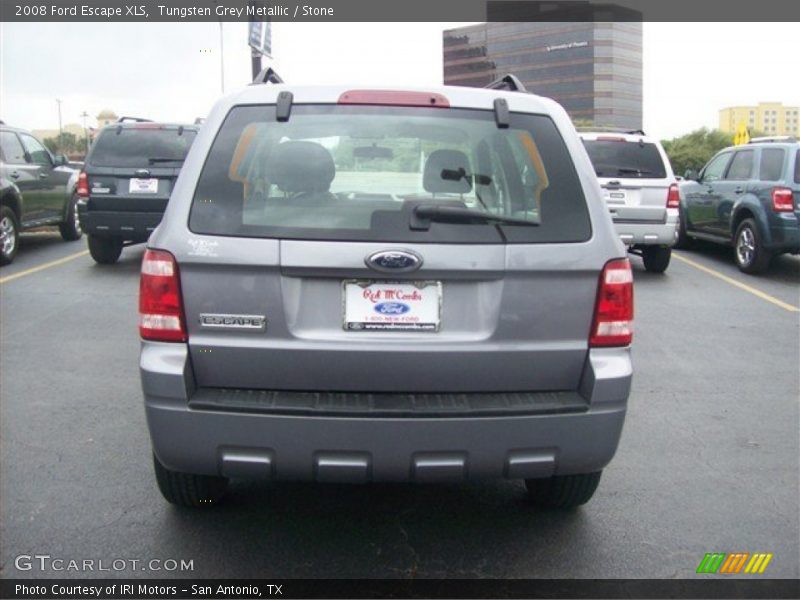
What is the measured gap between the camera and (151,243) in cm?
314

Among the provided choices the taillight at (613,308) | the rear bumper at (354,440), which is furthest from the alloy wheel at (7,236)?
the taillight at (613,308)

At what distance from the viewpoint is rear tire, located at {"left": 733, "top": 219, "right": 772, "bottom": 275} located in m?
10.7

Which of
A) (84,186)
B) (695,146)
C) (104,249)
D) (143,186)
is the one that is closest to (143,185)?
(143,186)

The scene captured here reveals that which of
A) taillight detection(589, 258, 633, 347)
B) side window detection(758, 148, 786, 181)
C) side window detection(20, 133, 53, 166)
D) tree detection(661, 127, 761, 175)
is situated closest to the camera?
taillight detection(589, 258, 633, 347)

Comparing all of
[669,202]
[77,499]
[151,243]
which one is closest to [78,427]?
[77,499]

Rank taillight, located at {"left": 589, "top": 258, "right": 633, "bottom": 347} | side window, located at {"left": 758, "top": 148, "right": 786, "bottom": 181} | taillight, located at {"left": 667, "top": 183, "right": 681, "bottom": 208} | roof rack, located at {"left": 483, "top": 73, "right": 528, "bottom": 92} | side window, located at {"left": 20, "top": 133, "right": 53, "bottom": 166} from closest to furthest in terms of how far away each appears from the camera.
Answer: taillight, located at {"left": 589, "top": 258, "right": 633, "bottom": 347} → roof rack, located at {"left": 483, "top": 73, "right": 528, "bottom": 92} → side window, located at {"left": 758, "top": 148, "right": 786, "bottom": 181} → taillight, located at {"left": 667, "top": 183, "right": 681, "bottom": 208} → side window, located at {"left": 20, "top": 133, "right": 53, "bottom": 166}

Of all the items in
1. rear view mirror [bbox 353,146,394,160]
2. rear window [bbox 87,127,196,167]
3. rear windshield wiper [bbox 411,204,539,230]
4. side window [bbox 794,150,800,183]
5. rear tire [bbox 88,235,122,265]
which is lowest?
rear tire [bbox 88,235,122,265]

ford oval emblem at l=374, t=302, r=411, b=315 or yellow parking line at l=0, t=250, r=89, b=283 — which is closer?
ford oval emblem at l=374, t=302, r=411, b=315

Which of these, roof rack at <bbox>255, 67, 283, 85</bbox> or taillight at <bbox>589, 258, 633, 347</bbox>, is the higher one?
roof rack at <bbox>255, 67, 283, 85</bbox>

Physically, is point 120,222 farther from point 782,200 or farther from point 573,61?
point 573,61

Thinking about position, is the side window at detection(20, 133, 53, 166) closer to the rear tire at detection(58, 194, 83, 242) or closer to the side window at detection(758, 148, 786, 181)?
the rear tire at detection(58, 194, 83, 242)

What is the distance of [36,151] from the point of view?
12.1 meters

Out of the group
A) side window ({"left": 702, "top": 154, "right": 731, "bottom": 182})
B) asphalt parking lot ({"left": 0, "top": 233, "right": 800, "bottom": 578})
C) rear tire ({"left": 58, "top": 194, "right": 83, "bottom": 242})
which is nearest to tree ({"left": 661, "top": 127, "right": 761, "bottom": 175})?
side window ({"left": 702, "top": 154, "right": 731, "bottom": 182})

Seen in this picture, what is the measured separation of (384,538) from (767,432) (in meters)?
2.70
